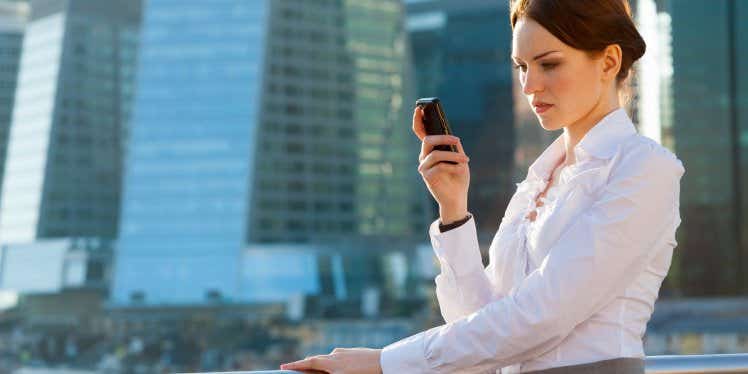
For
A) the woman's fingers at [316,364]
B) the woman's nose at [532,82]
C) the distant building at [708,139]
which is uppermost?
the distant building at [708,139]

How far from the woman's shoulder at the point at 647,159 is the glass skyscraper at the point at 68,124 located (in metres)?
39.2

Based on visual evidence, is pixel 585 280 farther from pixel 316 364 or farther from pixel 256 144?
pixel 256 144

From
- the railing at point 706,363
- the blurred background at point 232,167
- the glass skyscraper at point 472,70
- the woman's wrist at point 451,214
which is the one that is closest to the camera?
the woman's wrist at point 451,214

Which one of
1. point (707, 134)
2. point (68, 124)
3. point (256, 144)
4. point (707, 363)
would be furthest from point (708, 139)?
point (707, 363)

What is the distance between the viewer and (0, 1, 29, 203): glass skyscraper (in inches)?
1433

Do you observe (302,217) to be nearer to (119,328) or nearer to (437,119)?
(119,328)

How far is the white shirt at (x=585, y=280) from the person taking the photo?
2.26 feet

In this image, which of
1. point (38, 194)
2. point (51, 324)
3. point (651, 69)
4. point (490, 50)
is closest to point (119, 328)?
point (51, 324)

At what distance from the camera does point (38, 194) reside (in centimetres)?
3866

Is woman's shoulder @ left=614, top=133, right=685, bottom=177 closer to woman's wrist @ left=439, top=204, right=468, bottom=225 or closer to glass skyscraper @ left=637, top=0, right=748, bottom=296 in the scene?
woman's wrist @ left=439, top=204, right=468, bottom=225

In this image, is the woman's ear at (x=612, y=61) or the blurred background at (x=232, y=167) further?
the blurred background at (x=232, y=167)

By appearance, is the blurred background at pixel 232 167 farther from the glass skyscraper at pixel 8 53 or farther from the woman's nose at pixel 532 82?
the woman's nose at pixel 532 82

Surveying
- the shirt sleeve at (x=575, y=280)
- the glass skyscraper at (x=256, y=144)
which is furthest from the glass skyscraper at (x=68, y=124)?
the shirt sleeve at (x=575, y=280)

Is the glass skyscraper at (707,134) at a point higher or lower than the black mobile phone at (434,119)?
higher
